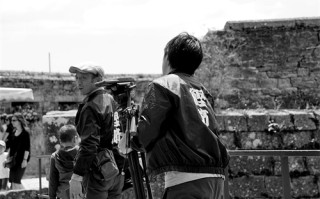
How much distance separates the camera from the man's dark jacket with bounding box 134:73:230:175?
331 cm

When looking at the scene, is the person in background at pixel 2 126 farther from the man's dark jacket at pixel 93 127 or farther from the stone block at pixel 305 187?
the man's dark jacket at pixel 93 127

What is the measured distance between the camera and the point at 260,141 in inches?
323

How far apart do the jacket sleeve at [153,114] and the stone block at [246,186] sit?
4678 millimetres

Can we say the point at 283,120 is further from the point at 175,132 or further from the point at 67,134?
the point at 175,132

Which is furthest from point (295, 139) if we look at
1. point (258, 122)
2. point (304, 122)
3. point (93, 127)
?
point (93, 127)

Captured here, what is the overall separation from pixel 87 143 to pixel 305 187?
4.17 m

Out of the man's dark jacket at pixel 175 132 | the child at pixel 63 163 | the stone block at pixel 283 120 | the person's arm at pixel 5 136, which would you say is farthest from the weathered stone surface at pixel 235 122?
the person's arm at pixel 5 136

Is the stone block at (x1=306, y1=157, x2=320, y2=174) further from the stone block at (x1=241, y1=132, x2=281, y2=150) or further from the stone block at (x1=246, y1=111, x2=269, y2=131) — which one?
the stone block at (x1=246, y1=111, x2=269, y2=131)

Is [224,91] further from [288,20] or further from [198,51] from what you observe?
[198,51]

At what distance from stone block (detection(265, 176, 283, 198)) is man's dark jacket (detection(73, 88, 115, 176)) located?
354 centimetres

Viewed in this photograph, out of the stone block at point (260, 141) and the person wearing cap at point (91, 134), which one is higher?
the person wearing cap at point (91, 134)

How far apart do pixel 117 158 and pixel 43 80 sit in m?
13.2

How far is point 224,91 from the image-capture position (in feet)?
35.9

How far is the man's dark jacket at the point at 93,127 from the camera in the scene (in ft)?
14.8
